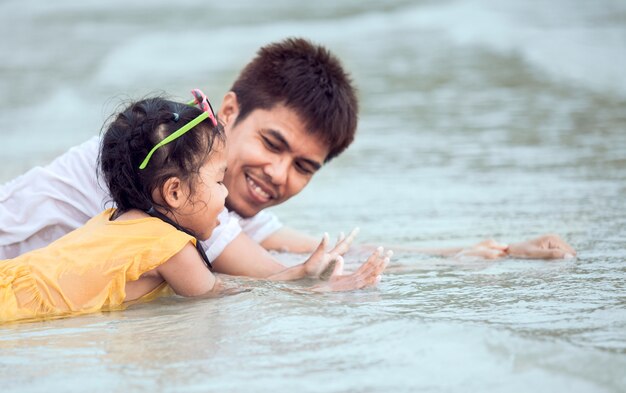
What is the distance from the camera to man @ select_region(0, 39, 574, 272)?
4.18 meters

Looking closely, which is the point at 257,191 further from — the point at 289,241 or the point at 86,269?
the point at 86,269

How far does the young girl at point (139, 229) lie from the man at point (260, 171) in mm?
562

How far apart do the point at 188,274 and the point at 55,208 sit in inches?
35.9

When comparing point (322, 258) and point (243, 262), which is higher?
point (322, 258)

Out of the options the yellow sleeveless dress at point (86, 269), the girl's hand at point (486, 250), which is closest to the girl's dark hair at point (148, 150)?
the yellow sleeveless dress at point (86, 269)

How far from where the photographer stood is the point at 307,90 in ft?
15.2

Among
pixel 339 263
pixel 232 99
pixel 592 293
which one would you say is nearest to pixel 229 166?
pixel 232 99

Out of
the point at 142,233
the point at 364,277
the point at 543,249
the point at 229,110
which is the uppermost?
the point at 229,110

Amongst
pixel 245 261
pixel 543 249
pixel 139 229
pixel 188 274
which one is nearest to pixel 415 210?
pixel 543 249

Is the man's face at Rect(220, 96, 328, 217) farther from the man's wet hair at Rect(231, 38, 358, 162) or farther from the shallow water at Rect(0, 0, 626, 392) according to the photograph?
the shallow water at Rect(0, 0, 626, 392)

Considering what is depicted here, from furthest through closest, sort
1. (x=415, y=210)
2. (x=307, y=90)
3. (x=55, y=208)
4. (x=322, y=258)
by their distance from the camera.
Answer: (x=415, y=210) → (x=307, y=90) → (x=55, y=208) → (x=322, y=258)

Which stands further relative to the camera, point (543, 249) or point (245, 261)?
point (543, 249)

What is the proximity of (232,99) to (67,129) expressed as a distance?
4392mm

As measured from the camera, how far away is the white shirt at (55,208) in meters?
4.14
